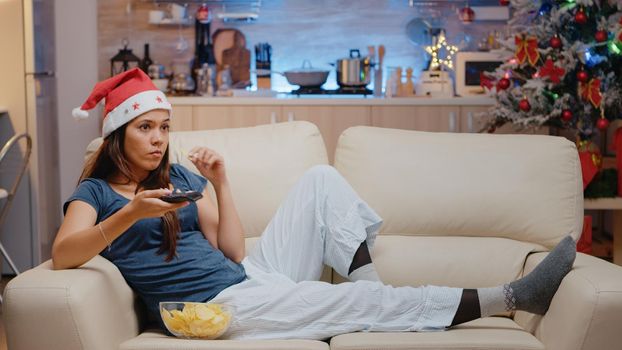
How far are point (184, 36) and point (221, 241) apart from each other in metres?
3.56

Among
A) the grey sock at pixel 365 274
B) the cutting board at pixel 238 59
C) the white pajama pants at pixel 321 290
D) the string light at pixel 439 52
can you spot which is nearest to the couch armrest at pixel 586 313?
the white pajama pants at pixel 321 290

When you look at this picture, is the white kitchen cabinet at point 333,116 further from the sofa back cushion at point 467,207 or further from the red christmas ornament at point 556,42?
the sofa back cushion at point 467,207

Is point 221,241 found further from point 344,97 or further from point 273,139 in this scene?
point 344,97

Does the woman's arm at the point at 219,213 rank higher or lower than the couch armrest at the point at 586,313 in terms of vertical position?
→ higher

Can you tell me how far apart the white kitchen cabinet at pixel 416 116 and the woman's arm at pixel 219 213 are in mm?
2814

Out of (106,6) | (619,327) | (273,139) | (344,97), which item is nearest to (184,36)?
(106,6)

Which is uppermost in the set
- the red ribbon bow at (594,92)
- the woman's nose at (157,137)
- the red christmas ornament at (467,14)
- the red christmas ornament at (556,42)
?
the red christmas ornament at (467,14)

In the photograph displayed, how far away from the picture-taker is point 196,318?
2.48 metres

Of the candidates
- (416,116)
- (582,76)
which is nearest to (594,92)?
(582,76)

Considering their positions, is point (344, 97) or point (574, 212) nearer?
point (574, 212)

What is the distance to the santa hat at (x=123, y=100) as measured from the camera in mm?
2750

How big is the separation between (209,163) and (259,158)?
413mm

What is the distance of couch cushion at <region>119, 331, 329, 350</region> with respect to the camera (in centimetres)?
245

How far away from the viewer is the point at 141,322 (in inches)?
108
